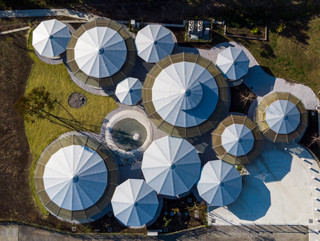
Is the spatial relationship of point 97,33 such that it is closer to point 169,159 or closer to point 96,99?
point 96,99

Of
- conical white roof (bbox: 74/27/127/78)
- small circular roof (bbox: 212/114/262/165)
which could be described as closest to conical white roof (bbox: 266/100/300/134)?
small circular roof (bbox: 212/114/262/165)

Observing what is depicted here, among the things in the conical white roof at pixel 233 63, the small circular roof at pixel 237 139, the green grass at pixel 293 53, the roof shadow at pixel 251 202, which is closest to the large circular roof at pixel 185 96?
the conical white roof at pixel 233 63

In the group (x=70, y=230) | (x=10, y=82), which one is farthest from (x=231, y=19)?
(x=70, y=230)

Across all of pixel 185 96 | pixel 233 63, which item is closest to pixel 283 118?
pixel 233 63

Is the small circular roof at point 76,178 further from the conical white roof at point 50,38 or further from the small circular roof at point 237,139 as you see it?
the small circular roof at point 237,139

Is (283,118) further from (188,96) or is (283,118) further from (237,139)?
(188,96)

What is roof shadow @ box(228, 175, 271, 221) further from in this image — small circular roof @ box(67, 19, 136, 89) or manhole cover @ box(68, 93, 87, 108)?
manhole cover @ box(68, 93, 87, 108)
